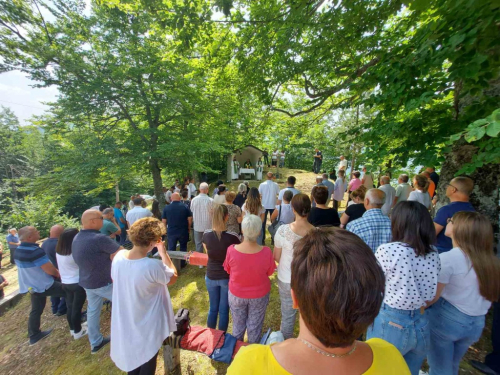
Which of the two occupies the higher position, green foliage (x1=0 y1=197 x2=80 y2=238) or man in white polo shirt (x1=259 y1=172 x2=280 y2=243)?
man in white polo shirt (x1=259 y1=172 x2=280 y2=243)

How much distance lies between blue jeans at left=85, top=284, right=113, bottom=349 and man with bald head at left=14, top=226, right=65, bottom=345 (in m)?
0.94

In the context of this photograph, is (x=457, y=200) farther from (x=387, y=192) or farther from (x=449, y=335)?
(x=387, y=192)

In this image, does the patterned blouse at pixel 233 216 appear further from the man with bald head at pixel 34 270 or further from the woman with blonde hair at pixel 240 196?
the man with bald head at pixel 34 270

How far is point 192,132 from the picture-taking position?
34.0ft

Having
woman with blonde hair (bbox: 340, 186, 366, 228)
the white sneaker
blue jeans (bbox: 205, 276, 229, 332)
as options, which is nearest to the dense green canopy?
woman with blonde hair (bbox: 340, 186, 366, 228)

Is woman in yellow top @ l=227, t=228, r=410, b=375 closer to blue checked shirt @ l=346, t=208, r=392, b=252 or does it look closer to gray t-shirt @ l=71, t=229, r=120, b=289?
blue checked shirt @ l=346, t=208, r=392, b=252

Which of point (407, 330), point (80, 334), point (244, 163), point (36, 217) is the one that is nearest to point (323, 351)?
point (407, 330)

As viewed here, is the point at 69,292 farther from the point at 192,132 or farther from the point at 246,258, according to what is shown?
the point at 192,132

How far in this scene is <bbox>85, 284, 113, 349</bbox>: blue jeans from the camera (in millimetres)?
3025

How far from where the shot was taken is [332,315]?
2.48 feet

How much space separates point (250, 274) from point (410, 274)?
150cm

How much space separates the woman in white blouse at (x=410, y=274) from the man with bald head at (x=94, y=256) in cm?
325

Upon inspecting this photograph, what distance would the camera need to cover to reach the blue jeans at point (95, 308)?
9.93 ft

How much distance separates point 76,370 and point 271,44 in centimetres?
664
